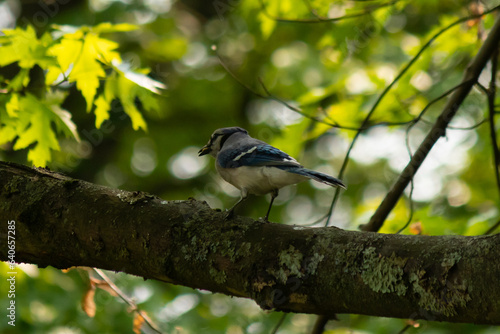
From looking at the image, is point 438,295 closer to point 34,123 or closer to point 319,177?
point 319,177

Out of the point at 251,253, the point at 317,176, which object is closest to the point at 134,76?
the point at 317,176

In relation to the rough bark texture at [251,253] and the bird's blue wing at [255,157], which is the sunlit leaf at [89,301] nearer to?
the rough bark texture at [251,253]

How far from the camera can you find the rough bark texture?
188 cm

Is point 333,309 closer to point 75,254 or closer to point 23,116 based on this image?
point 75,254

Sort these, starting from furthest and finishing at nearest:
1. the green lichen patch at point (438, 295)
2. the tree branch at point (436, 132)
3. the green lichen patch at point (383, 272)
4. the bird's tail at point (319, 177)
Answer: the tree branch at point (436, 132)
the bird's tail at point (319, 177)
the green lichen patch at point (383, 272)
the green lichen patch at point (438, 295)

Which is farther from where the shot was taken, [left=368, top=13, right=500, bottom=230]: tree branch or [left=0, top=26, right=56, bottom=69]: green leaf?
[left=368, top=13, right=500, bottom=230]: tree branch

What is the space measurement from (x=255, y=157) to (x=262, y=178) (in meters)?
0.22

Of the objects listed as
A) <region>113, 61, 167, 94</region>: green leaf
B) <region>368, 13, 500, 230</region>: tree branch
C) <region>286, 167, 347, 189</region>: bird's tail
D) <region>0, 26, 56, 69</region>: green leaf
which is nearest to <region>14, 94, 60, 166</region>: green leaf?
<region>0, 26, 56, 69</region>: green leaf

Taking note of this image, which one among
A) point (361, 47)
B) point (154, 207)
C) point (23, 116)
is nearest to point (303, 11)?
point (361, 47)

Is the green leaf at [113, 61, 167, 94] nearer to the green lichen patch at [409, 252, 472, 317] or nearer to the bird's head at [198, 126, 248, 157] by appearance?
the bird's head at [198, 126, 248, 157]

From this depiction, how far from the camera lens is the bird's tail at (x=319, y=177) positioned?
3.19m

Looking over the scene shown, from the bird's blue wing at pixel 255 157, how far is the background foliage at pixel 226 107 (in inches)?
13.6

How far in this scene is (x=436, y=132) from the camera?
3639mm

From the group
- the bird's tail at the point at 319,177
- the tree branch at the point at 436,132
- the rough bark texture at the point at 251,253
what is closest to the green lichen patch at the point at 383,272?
the rough bark texture at the point at 251,253
